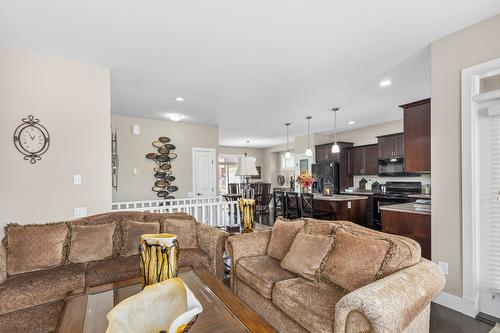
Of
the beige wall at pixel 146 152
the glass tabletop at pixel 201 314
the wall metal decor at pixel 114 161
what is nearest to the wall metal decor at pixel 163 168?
the beige wall at pixel 146 152

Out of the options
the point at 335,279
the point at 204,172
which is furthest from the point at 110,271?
the point at 204,172

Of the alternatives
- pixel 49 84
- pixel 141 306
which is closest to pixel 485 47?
pixel 141 306

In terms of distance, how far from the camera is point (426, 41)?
96.4 inches

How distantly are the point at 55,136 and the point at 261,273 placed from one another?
107 inches

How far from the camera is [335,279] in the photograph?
1.75 m

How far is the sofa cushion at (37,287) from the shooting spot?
1780mm

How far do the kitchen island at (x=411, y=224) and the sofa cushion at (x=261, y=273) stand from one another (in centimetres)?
174

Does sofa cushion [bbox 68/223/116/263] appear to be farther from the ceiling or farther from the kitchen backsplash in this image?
the kitchen backsplash

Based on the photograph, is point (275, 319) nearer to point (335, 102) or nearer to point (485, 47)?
point (485, 47)

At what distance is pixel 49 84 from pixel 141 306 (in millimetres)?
2891

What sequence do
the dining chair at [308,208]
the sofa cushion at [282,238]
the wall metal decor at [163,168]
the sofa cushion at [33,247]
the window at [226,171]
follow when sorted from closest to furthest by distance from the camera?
the sofa cushion at [33,247] → the sofa cushion at [282,238] → the dining chair at [308,208] → the wall metal decor at [163,168] → the window at [226,171]

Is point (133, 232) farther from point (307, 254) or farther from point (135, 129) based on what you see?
point (135, 129)

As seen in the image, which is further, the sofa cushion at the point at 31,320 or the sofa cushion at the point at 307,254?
the sofa cushion at the point at 307,254

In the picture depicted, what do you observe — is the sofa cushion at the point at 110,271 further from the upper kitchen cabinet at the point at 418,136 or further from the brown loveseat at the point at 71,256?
the upper kitchen cabinet at the point at 418,136
